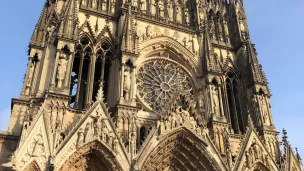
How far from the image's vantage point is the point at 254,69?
20.3 m

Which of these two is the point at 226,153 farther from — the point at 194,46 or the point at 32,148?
the point at 32,148

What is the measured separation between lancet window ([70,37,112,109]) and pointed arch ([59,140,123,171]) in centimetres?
281

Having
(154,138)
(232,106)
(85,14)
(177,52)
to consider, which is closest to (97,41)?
(85,14)

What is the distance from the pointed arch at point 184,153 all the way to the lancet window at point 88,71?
4.01 meters

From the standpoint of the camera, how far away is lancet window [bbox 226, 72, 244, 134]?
19.3 metres

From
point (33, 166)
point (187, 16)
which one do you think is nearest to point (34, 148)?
point (33, 166)

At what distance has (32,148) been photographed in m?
13.1

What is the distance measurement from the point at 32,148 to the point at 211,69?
1055cm

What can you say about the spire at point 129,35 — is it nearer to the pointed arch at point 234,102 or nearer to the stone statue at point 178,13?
the stone statue at point 178,13

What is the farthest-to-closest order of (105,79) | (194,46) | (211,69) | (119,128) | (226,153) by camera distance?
(194,46), (211,69), (105,79), (226,153), (119,128)

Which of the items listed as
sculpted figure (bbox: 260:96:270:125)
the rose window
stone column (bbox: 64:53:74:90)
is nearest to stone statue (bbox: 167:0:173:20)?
the rose window

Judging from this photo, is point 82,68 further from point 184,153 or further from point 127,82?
point 184,153

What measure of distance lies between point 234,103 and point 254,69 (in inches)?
92.0

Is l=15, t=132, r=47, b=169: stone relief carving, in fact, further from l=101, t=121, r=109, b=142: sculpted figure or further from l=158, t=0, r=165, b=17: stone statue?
l=158, t=0, r=165, b=17: stone statue
